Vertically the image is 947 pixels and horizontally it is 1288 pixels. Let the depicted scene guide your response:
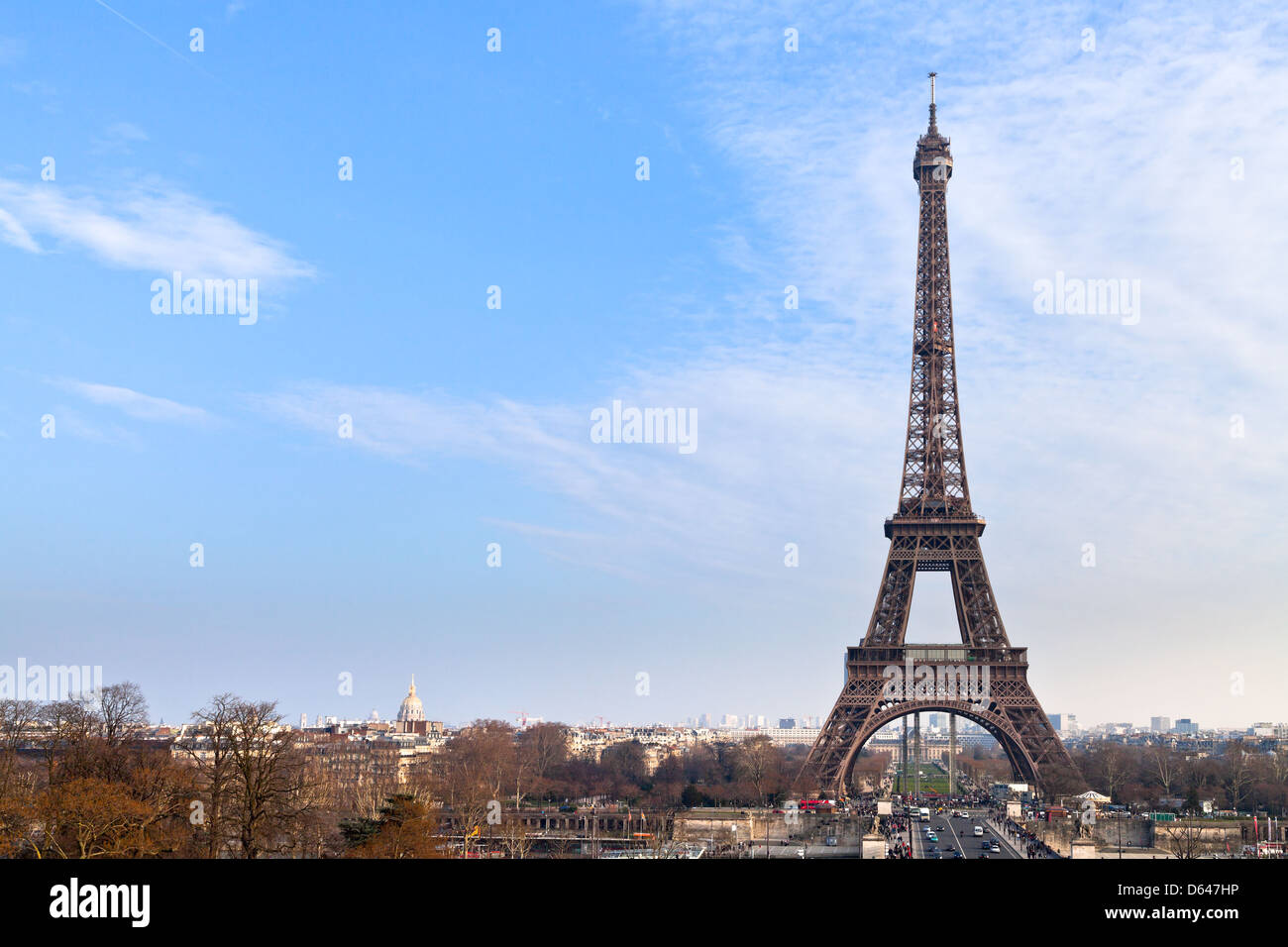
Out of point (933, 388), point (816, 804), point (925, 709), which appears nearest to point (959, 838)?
point (816, 804)

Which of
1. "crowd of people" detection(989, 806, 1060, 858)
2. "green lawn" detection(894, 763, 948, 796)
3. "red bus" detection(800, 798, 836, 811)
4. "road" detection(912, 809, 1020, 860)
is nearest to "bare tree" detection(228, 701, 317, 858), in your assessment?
"road" detection(912, 809, 1020, 860)

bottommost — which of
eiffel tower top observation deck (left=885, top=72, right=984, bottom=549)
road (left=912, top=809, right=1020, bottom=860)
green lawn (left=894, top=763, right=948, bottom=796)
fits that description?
green lawn (left=894, top=763, right=948, bottom=796)

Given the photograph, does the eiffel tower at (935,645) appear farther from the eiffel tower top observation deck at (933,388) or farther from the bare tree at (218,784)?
the bare tree at (218,784)

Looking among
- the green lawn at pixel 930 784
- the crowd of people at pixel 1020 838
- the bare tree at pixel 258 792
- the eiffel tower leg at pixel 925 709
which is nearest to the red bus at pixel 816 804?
the eiffel tower leg at pixel 925 709

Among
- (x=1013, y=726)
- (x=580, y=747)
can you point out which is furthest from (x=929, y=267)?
(x=580, y=747)

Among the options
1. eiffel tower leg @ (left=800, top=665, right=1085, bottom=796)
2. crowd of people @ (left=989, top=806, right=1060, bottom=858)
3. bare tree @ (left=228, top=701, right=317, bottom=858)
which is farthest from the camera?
eiffel tower leg @ (left=800, top=665, right=1085, bottom=796)

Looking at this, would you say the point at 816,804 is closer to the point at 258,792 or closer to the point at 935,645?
the point at 935,645

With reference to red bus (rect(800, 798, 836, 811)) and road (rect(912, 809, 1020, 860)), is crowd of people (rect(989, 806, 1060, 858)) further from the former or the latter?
red bus (rect(800, 798, 836, 811))

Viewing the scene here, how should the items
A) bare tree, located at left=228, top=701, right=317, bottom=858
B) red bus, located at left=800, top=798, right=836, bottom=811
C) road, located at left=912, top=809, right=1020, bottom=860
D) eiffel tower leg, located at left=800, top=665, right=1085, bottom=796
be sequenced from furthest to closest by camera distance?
eiffel tower leg, located at left=800, top=665, right=1085, bottom=796 → red bus, located at left=800, top=798, right=836, bottom=811 → road, located at left=912, top=809, right=1020, bottom=860 → bare tree, located at left=228, top=701, right=317, bottom=858

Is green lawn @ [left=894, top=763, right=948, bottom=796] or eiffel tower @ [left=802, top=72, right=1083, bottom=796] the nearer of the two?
eiffel tower @ [left=802, top=72, right=1083, bottom=796]
